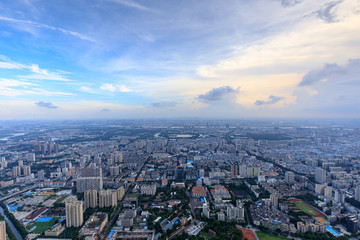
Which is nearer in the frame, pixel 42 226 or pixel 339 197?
pixel 42 226

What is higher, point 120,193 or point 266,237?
point 120,193

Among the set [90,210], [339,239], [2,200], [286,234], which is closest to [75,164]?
[2,200]

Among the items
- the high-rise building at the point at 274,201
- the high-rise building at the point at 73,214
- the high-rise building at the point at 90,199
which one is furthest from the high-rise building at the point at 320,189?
the high-rise building at the point at 73,214

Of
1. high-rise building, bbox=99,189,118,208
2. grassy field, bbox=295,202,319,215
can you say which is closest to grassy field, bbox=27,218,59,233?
high-rise building, bbox=99,189,118,208

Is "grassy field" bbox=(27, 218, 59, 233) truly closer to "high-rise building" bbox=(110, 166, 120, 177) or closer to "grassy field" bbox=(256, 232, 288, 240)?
"high-rise building" bbox=(110, 166, 120, 177)

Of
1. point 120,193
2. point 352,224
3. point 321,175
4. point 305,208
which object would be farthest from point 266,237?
point 321,175

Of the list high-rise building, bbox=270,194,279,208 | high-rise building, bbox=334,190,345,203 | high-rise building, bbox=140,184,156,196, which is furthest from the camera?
high-rise building, bbox=140,184,156,196

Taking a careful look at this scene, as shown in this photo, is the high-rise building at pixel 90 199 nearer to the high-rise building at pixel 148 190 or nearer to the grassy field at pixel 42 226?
the grassy field at pixel 42 226

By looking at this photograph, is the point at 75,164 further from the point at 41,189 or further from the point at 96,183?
the point at 96,183

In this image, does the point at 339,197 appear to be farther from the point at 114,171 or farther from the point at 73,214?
the point at 114,171
